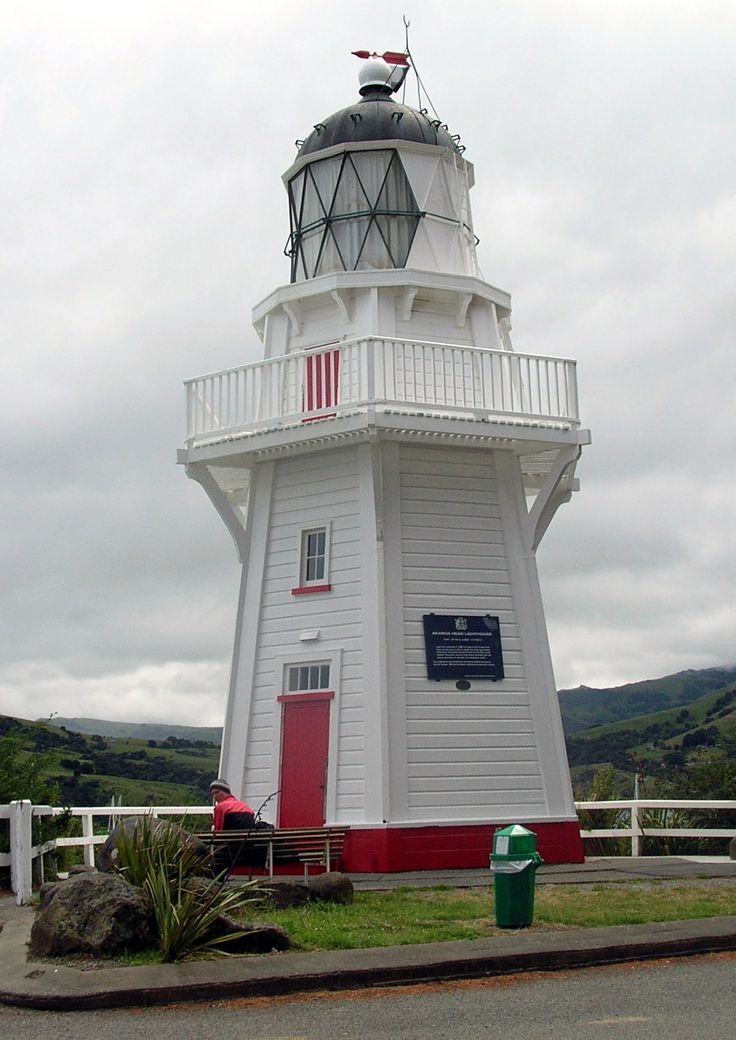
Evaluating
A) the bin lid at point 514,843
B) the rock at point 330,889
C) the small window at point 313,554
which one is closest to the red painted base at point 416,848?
the small window at point 313,554

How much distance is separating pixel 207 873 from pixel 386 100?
1383cm

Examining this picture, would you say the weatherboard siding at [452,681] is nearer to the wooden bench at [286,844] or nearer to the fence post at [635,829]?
the wooden bench at [286,844]

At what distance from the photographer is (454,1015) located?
28.2ft

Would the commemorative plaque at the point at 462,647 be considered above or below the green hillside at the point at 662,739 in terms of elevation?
below

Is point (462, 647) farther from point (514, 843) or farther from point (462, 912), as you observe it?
point (514, 843)

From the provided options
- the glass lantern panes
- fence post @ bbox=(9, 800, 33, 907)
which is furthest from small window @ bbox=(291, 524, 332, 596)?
fence post @ bbox=(9, 800, 33, 907)

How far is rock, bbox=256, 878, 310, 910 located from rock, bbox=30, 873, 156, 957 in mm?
2382

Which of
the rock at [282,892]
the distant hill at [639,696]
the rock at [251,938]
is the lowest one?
the rock at [251,938]

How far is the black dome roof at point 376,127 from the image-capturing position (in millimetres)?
21094

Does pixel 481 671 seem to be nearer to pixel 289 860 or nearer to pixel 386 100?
pixel 289 860

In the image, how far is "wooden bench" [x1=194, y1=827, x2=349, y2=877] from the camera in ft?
49.2

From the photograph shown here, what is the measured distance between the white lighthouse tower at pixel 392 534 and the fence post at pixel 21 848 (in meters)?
4.82

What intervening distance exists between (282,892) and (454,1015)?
4014mm

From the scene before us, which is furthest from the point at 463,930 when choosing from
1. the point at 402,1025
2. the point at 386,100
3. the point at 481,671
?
the point at 386,100
